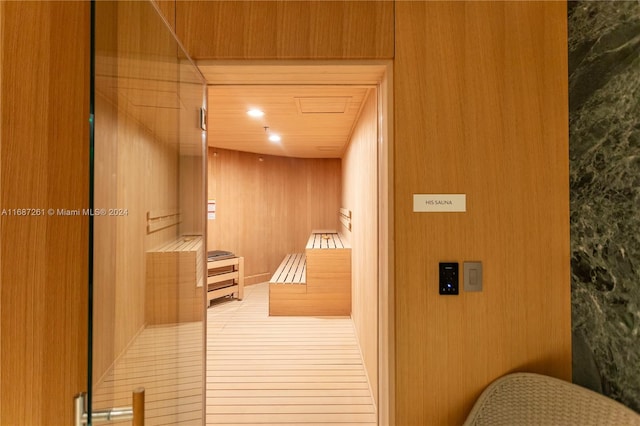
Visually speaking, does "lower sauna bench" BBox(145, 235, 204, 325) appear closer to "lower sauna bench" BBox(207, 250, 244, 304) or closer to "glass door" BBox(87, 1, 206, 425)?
"glass door" BBox(87, 1, 206, 425)

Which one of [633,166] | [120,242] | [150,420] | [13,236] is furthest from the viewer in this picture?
[633,166]

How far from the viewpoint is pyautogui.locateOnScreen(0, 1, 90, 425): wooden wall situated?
3.89 feet

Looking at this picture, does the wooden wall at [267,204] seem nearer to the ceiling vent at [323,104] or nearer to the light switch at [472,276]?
the ceiling vent at [323,104]

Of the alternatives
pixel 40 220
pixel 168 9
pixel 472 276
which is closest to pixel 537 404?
pixel 472 276

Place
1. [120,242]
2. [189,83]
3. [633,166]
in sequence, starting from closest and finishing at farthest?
1. [120,242]
2. [633,166]
3. [189,83]

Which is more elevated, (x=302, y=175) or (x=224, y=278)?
(x=302, y=175)

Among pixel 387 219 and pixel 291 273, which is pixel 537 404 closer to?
pixel 387 219

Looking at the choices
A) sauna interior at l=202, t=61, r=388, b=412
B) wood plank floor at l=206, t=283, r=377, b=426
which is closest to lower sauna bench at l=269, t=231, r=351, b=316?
sauna interior at l=202, t=61, r=388, b=412

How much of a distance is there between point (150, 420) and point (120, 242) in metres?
0.66

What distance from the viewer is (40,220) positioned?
1220 millimetres

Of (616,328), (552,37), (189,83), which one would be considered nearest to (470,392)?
(616,328)

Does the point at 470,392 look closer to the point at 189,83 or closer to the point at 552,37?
the point at 552,37

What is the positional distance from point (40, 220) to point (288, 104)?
7.82ft

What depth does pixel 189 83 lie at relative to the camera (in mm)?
1530
